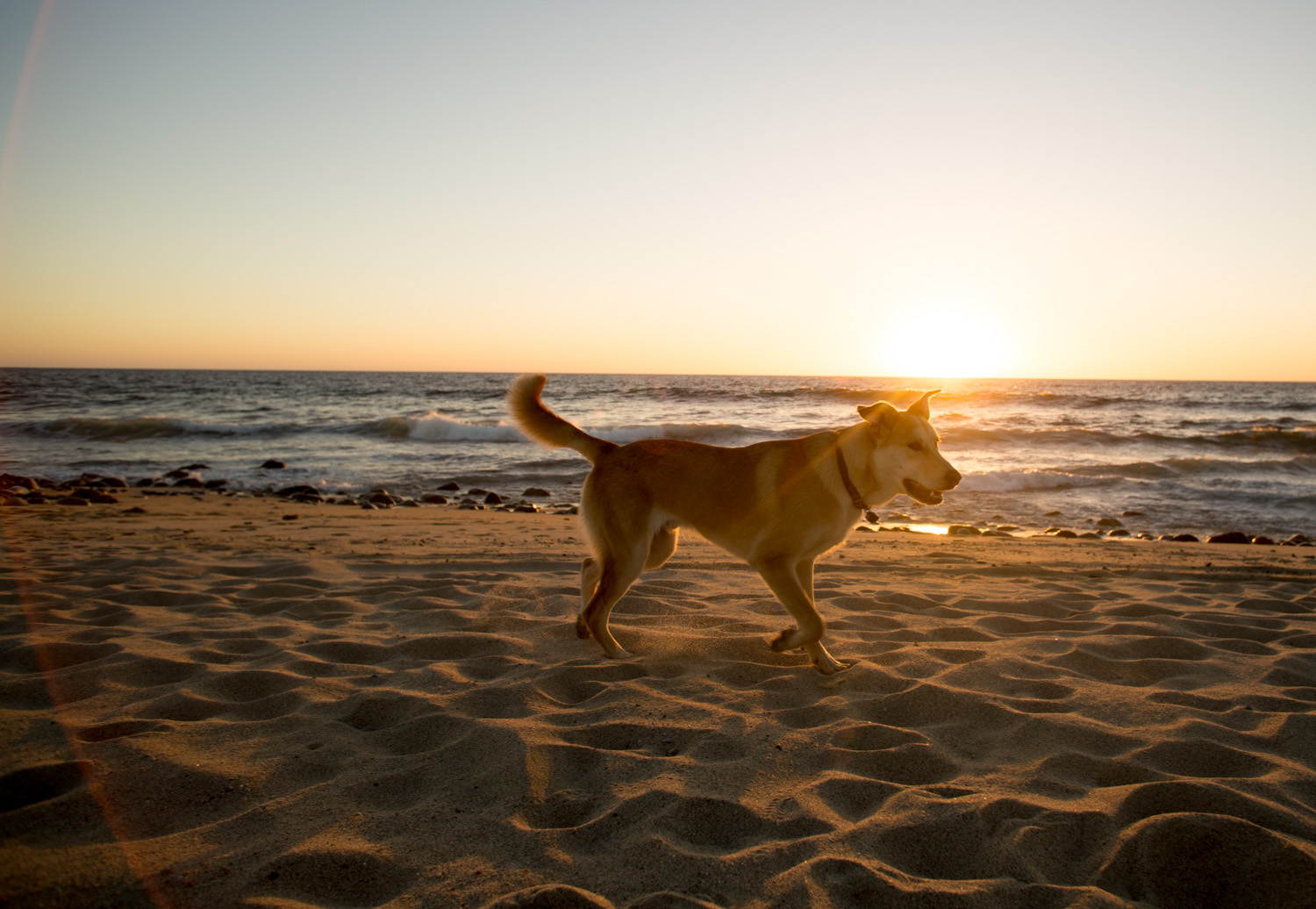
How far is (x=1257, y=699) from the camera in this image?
3430 millimetres

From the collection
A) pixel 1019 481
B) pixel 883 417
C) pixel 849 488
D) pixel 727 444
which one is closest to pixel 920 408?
pixel 883 417

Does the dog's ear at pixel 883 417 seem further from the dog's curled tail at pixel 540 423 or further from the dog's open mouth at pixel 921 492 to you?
the dog's curled tail at pixel 540 423

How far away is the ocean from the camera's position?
1292 centimetres

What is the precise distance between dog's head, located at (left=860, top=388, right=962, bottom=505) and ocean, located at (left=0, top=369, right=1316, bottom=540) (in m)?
2.60

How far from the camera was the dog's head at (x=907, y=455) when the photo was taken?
4.07 metres

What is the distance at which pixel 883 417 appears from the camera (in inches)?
162

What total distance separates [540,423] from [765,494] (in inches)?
61.2

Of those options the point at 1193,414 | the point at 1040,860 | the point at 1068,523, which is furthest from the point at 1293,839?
the point at 1193,414

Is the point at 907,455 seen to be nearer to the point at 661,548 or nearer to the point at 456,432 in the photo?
the point at 661,548

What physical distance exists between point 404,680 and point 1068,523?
11061 millimetres

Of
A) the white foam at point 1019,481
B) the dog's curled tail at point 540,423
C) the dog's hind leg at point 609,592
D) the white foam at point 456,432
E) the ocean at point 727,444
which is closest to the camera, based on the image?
the dog's hind leg at point 609,592

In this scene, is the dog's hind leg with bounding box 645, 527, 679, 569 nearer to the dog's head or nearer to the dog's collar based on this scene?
the dog's collar

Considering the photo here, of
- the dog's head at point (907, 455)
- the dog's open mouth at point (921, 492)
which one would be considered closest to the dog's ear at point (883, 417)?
the dog's head at point (907, 455)

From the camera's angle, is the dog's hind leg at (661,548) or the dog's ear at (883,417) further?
the dog's hind leg at (661,548)
